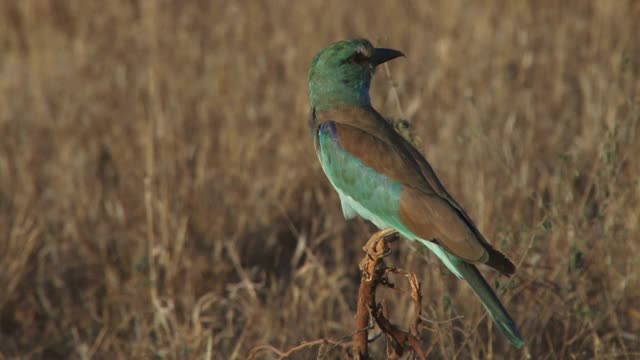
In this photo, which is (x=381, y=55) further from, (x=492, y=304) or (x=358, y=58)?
(x=492, y=304)

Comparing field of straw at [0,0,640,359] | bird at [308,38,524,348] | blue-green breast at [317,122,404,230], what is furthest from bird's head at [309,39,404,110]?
field of straw at [0,0,640,359]

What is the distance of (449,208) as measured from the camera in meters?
3.55

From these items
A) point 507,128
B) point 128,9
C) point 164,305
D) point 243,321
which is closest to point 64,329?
point 164,305

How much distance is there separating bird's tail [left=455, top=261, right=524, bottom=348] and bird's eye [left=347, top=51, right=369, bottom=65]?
867mm

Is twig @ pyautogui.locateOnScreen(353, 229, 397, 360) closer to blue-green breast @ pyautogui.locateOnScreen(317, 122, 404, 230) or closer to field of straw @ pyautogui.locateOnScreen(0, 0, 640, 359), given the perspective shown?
blue-green breast @ pyautogui.locateOnScreen(317, 122, 404, 230)

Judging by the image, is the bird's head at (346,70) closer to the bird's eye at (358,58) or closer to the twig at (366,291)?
the bird's eye at (358,58)

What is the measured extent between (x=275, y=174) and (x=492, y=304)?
2876mm

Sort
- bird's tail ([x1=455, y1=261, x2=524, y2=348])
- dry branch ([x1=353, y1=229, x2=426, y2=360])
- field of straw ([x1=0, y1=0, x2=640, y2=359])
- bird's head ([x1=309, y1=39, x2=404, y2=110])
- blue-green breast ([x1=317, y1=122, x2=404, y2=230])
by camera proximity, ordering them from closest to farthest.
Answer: dry branch ([x1=353, y1=229, x2=426, y2=360]) → bird's tail ([x1=455, y1=261, x2=524, y2=348]) → blue-green breast ([x1=317, y1=122, x2=404, y2=230]) → bird's head ([x1=309, y1=39, x2=404, y2=110]) → field of straw ([x1=0, y1=0, x2=640, y2=359])

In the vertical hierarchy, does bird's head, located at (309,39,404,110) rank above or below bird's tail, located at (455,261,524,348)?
above

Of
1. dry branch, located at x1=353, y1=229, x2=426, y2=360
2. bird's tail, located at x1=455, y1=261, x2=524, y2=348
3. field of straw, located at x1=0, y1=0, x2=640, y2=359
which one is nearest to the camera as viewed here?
dry branch, located at x1=353, y1=229, x2=426, y2=360

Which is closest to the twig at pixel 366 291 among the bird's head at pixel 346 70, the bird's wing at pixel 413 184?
the bird's wing at pixel 413 184

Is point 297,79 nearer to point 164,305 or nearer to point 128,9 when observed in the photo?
point 128,9

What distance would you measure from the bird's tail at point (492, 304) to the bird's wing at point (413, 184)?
3.4 inches

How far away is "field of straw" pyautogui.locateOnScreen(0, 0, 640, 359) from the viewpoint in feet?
15.2
